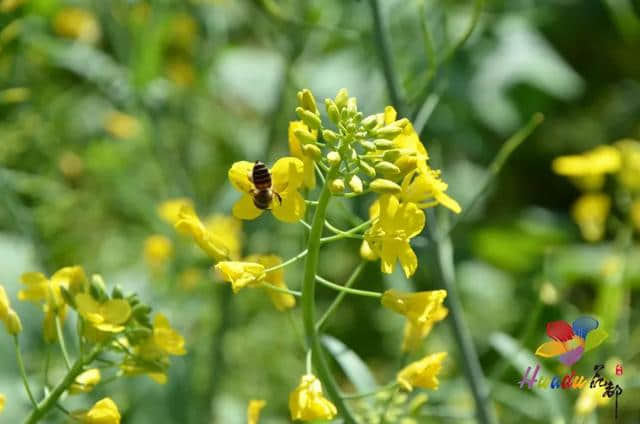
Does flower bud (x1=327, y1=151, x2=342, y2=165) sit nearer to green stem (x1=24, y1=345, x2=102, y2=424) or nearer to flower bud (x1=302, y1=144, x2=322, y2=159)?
flower bud (x1=302, y1=144, x2=322, y2=159)

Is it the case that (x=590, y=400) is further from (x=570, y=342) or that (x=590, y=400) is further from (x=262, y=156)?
(x=262, y=156)

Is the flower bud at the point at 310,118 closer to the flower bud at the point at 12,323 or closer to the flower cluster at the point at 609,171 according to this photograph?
the flower bud at the point at 12,323

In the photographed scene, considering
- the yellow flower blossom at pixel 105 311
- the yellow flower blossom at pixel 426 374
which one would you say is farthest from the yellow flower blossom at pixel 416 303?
the yellow flower blossom at pixel 105 311

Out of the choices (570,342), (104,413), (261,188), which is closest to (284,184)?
(261,188)

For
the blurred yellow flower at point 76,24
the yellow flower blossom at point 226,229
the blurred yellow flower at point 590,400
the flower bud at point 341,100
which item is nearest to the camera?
the flower bud at point 341,100

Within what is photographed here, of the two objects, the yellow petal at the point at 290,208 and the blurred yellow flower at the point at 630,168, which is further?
the blurred yellow flower at the point at 630,168

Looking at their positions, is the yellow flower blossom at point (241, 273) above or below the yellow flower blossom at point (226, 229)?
above
